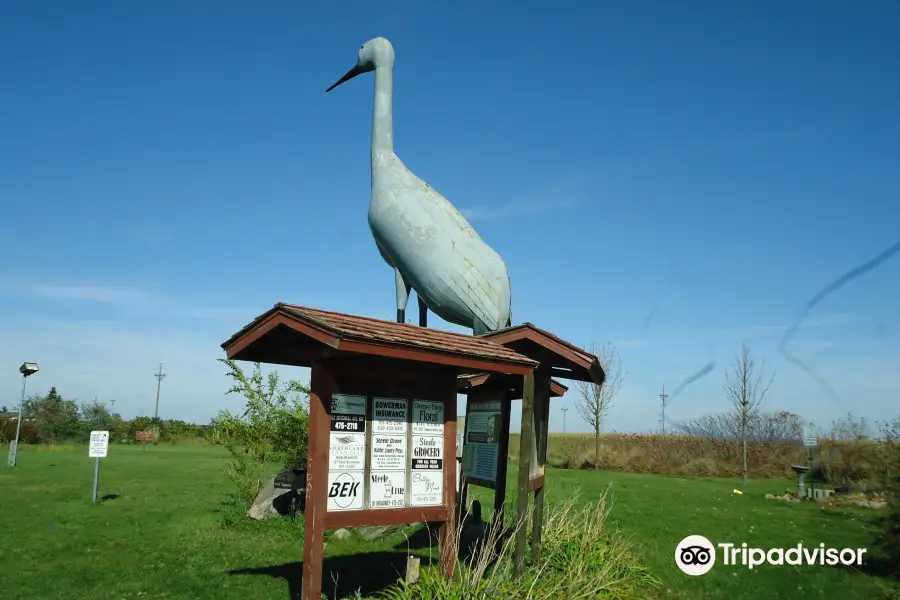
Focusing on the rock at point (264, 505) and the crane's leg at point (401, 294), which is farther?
the rock at point (264, 505)

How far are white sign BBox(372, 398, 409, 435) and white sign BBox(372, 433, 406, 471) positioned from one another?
58 mm

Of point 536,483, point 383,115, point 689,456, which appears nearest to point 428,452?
point 536,483

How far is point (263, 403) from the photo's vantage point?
12094 mm

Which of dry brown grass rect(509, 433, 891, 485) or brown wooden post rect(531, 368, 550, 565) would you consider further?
dry brown grass rect(509, 433, 891, 485)

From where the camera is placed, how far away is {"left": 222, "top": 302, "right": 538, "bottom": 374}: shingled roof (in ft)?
16.4

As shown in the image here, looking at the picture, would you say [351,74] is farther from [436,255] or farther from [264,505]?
[264,505]

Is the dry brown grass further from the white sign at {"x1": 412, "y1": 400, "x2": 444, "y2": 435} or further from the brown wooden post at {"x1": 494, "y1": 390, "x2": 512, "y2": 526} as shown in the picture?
the white sign at {"x1": 412, "y1": 400, "x2": 444, "y2": 435}

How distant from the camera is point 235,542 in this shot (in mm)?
9977

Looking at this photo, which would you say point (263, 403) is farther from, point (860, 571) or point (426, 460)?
point (860, 571)

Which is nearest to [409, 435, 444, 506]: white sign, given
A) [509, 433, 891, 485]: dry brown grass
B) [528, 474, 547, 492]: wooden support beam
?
[528, 474, 547, 492]: wooden support beam

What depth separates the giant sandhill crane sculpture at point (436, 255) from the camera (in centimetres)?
741

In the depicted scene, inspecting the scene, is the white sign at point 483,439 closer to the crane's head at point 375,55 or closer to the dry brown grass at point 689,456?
the crane's head at point 375,55

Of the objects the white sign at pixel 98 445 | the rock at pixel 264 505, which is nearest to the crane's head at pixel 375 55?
the rock at pixel 264 505

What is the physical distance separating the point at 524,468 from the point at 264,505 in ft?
22.1
